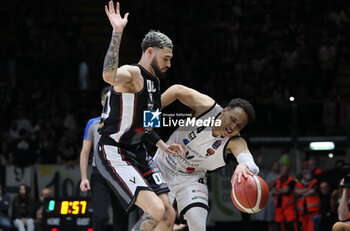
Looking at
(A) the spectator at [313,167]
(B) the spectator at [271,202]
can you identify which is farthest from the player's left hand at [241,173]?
(B) the spectator at [271,202]

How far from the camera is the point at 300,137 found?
12484mm

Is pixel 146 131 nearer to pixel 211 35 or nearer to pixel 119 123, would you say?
pixel 119 123

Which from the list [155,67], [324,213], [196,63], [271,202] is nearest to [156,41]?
[155,67]

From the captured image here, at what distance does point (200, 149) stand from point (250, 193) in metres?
0.77

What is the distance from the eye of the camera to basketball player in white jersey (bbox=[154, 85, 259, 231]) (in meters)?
6.10

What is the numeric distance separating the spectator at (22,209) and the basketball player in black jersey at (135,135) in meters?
6.26

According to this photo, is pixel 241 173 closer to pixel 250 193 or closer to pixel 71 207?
pixel 250 193

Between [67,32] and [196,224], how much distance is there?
11.6 m

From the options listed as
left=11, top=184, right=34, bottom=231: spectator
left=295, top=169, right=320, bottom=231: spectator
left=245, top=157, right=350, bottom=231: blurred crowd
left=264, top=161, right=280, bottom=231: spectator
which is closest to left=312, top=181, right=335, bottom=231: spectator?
left=245, top=157, right=350, bottom=231: blurred crowd

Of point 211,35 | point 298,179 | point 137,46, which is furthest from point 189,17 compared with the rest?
point 298,179

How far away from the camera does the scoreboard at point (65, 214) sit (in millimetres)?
8461

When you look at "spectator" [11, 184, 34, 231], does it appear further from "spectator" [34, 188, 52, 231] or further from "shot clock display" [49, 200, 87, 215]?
"shot clock display" [49, 200, 87, 215]

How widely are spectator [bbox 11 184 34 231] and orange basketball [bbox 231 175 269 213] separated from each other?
6.30 m

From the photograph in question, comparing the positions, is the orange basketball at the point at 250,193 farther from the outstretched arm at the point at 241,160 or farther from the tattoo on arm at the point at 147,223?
the tattoo on arm at the point at 147,223
